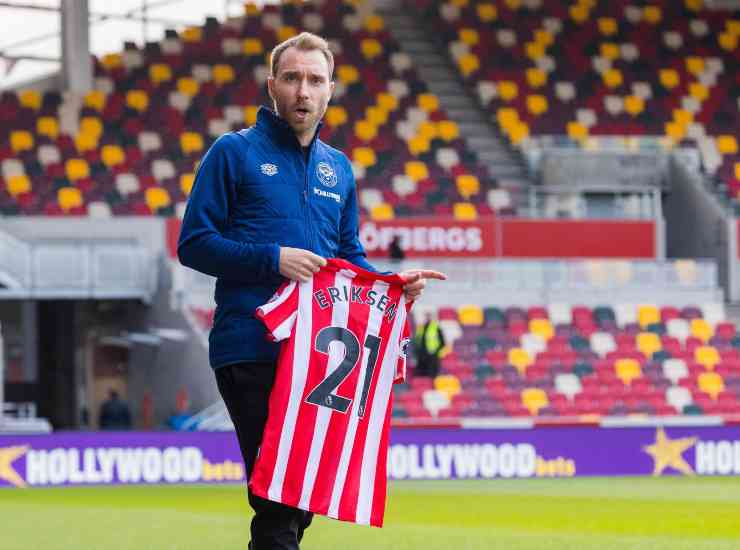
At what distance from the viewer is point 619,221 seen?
2838 centimetres

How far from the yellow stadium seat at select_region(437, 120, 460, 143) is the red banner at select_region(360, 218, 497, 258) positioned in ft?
10.2

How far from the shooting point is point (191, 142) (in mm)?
28875

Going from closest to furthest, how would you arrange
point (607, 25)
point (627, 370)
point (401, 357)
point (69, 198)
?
point (401, 357) → point (627, 370) → point (69, 198) → point (607, 25)

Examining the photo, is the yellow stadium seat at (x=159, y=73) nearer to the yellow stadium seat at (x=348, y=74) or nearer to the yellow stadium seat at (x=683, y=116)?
the yellow stadium seat at (x=348, y=74)

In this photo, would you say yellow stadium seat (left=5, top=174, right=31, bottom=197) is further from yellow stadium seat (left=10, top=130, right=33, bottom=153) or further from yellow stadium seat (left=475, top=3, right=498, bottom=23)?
yellow stadium seat (left=475, top=3, right=498, bottom=23)

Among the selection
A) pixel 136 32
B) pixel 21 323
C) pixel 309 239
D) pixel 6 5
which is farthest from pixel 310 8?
pixel 309 239

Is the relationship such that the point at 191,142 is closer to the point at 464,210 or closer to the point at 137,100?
the point at 137,100

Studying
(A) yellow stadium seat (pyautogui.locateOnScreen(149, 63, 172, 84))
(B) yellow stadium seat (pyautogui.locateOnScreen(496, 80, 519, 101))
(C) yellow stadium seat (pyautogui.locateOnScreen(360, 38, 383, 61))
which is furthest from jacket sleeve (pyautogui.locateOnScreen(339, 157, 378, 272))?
(C) yellow stadium seat (pyautogui.locateOnScreen(360, 38, 383, 61))

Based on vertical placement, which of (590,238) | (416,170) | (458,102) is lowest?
(590,238)

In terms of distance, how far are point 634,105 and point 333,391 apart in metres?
27.0

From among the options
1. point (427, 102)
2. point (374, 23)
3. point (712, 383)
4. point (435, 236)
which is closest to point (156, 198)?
point (435, 236)

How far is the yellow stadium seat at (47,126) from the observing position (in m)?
28.4

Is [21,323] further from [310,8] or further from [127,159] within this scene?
[310,8]

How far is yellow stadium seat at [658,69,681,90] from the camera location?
Answer: 32.2m
